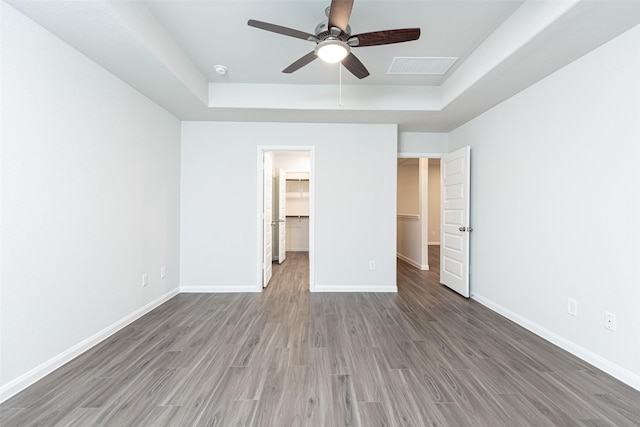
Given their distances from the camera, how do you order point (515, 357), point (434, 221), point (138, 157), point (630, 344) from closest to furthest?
1. point (630, 344)
2. point (515, 357)
3. point (138, 157)
4. point (434, 221)

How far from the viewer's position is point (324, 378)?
1869 mm

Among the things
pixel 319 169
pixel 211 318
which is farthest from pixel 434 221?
pixel 211 318

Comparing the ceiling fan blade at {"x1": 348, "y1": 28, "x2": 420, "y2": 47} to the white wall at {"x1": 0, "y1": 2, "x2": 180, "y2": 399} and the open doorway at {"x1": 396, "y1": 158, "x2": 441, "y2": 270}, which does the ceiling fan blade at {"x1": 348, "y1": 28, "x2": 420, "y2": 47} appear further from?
the open doorway at {"x1": 396, "y1": 158, "x2": 441, "y2": 270}

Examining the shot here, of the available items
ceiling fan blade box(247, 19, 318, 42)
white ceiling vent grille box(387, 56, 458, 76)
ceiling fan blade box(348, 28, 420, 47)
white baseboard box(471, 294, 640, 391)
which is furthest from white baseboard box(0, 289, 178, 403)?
white baseboard box(471, 294, 640, 391)

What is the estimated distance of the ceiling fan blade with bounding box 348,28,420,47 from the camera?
183 cm

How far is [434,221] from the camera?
887cm

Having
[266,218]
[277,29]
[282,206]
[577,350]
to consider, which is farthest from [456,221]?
[282,206]

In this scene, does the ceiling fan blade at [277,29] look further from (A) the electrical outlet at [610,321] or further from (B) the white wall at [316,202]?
(A) the electrical outlet at [610,321]

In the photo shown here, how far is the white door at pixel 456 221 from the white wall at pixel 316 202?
2.84ft

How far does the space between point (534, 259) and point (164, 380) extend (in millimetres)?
3377

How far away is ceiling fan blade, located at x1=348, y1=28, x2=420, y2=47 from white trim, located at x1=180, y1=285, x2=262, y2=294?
128 inches

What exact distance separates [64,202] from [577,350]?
4.20 meters

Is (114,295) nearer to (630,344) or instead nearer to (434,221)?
(630,344)

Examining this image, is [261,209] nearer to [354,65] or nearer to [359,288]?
[359,288]
